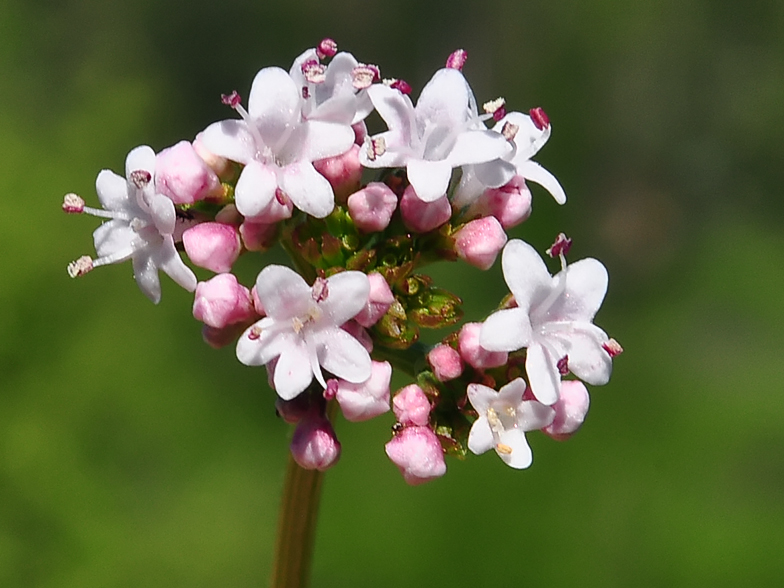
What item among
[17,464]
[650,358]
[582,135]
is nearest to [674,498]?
[650,358]

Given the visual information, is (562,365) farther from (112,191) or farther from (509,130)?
(112,191)

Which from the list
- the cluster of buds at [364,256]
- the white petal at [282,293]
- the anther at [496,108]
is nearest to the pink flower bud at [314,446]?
the cluster of buds at [364,256]

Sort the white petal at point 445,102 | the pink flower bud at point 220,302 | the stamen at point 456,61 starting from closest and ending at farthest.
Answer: the pink flower bud at point 220,302
the white petal at point 445,102
the stamen at point 456,61

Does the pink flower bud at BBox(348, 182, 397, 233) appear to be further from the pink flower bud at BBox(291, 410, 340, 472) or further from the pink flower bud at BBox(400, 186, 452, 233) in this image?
the pink flower bud at BBox(291, 410, 340, 472)

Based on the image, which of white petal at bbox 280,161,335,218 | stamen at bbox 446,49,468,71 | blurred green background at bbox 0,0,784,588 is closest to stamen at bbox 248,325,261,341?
white petal at bbox 280,161,335,218

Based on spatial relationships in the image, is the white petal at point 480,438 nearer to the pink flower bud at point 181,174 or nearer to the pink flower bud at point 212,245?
the pink flower bud at point 212,245

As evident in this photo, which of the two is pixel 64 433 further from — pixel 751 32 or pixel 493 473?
pixel 751 32

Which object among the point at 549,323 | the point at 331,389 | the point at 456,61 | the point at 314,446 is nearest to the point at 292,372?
the point at 331,389
